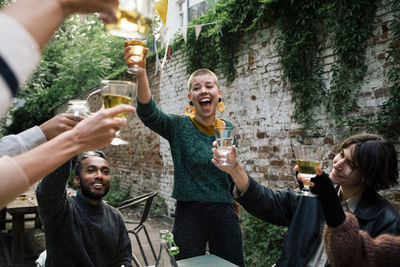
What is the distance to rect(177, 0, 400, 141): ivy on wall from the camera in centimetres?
322

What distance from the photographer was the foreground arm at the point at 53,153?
2.13ft

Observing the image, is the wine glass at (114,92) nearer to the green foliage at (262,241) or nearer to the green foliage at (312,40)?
the green foliage at (312,40)

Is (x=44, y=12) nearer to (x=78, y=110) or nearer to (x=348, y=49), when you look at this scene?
(x=78, y=110)

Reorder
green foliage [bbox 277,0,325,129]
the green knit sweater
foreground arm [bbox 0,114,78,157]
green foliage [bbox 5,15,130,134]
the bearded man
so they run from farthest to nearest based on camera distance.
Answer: green foliage [bbox 5,15,130,134], green foliage [bbox 277,0,325,129], the green knit sweater, the bearded man, foreground arm [bbox 0,114,78,157]

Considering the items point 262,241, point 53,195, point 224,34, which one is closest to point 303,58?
point 224,34

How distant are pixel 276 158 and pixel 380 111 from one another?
1.37 m

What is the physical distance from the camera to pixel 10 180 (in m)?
0.64

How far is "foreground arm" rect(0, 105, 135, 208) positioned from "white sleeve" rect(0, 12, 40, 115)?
130mm

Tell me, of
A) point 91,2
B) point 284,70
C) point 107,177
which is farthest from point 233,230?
point 284,70

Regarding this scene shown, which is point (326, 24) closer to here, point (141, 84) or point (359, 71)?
point (359, 71)

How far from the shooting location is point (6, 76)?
55 centimetres

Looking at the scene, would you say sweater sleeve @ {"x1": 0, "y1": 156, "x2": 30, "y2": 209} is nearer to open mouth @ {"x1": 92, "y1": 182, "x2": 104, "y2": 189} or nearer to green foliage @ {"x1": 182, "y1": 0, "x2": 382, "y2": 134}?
open mouth @ {"x1": 92, "y1": 182, "x2": 104, "y2": 189}

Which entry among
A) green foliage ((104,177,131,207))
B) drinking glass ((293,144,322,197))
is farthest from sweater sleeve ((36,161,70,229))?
green foliage ((104,177,131,207))

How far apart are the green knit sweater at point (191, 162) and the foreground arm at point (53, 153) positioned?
134cm
